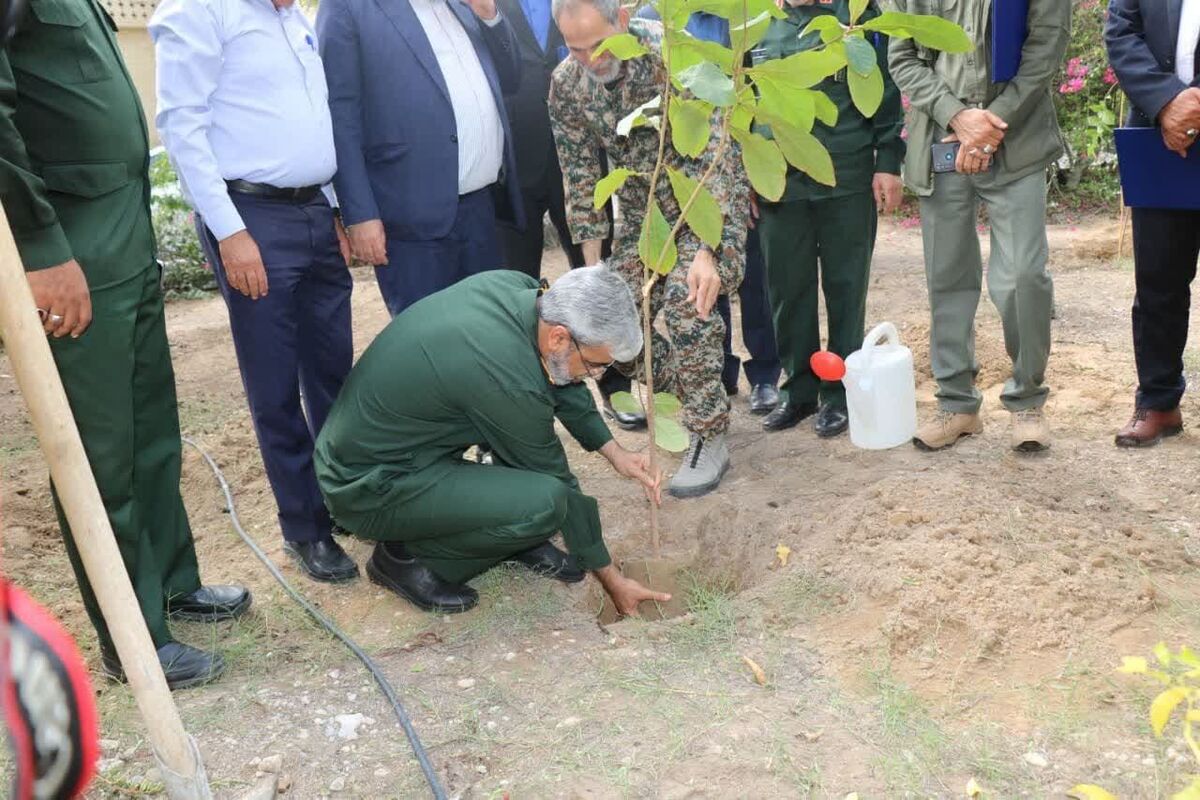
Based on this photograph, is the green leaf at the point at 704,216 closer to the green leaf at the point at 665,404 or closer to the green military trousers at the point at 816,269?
the green leaf at the point at 665,404

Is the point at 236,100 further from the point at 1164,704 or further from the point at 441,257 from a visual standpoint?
the point at 1164,704

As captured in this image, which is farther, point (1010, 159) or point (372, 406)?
point (1010, 159)

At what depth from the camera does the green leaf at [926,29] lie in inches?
85.2

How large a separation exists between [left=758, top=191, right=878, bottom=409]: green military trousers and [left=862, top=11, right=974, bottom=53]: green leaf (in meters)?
1.62

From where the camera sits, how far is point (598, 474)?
13.1ft

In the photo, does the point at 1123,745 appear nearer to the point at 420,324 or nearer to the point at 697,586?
the point at 697,586

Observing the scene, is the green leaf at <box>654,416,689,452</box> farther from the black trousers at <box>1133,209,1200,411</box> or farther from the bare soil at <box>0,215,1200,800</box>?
the black trousers at <box>1133,209,1200,411</box>

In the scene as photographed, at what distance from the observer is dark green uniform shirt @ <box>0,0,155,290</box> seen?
218cm

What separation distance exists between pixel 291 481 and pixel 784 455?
70.1 inches

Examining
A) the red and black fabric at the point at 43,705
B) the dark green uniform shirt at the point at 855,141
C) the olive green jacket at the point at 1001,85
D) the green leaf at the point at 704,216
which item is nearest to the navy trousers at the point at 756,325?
the dark green uniform shirt at the point at 855,141

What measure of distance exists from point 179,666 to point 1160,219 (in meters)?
3.30

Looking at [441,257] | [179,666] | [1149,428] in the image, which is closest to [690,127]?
[441,257]

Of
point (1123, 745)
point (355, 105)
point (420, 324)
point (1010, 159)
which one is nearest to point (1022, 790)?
point (1123, 745)

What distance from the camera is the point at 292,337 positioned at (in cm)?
306
